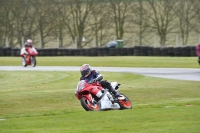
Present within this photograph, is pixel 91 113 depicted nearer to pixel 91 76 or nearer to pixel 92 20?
pixel 91 76

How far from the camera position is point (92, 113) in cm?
1277

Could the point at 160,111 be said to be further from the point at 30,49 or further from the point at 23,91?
the point at 30,49

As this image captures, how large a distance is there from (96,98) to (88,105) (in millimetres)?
268

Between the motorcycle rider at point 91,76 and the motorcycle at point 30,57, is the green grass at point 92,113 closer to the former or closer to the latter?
the motorcycle rider at point 91,76

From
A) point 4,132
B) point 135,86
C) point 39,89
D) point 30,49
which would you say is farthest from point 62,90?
point 30,49

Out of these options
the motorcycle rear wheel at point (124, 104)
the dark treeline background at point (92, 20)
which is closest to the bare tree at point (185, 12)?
the dark treeline background at point (92, 20)

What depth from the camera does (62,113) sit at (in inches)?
525

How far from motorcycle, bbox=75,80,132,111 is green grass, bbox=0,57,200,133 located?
0.28 meters

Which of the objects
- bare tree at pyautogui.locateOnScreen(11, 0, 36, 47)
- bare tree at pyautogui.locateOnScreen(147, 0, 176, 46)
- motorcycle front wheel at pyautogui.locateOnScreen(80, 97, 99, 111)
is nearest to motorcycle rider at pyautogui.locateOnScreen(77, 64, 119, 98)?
motorcycle front wheel at pyautogui.locateOnScreen(80, 97, 99, 111)

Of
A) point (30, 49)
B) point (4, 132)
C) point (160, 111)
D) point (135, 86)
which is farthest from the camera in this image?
point (30, 49)

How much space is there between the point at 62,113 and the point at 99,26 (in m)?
50.0

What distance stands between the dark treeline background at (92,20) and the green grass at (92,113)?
35.7 m

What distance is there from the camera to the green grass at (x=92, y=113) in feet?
34.6

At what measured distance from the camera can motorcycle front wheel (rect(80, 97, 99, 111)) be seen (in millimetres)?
13664
